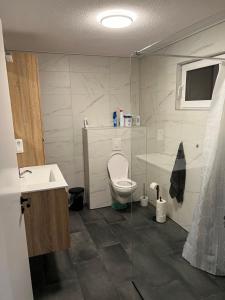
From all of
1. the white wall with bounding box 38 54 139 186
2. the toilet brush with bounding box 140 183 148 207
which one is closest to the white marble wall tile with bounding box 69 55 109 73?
the white wall with bounding box 38 54 139 186

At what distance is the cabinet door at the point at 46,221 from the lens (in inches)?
74.7

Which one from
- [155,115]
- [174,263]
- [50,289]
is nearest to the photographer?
[50,289]

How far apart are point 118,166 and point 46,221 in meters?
1.71

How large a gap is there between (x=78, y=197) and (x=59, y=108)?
4.46 ft

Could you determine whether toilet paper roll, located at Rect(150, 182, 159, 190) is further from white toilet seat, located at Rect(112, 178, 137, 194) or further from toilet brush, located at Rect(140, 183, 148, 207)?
toilet brush, located at Rect(140, 183, 148, 207)

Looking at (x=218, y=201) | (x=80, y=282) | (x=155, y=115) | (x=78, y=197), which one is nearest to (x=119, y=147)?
(x=155, y=115)

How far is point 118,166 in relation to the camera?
348 centimetres

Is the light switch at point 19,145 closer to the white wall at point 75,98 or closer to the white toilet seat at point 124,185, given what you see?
the white wall at point 75,98

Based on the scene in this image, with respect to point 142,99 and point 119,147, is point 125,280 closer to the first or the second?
point 119,147

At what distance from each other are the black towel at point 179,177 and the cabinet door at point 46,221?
55.5 inches

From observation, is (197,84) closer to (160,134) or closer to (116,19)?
(160,134)

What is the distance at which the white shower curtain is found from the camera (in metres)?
1.98

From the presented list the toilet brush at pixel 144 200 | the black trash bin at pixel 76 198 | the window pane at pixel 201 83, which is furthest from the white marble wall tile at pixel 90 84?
the toilet brush at pixel 144 200

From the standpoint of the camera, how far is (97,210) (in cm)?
343
